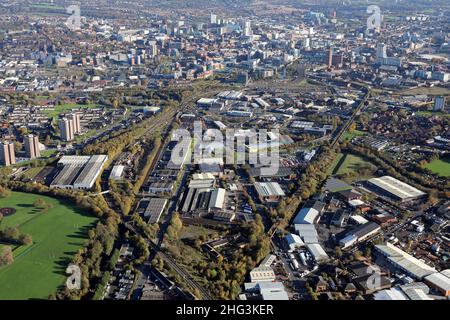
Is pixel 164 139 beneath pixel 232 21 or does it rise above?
beneath

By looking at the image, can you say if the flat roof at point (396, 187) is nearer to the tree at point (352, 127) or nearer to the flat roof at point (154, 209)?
the tree at point (352, 127)

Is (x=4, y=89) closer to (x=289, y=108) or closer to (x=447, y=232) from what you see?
(x=289, y=108)

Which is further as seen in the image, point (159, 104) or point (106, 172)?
point (159, 104)

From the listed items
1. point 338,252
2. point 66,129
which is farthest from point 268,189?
point 66,129

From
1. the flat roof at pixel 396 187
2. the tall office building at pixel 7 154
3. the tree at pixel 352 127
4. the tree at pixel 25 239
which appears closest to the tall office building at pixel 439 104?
the tree at pixel 352 127

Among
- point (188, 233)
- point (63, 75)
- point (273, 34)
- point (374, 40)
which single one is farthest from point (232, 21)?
point (188, 233)

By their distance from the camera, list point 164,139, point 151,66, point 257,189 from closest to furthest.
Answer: point 257,189
point 164,139
point 151,66

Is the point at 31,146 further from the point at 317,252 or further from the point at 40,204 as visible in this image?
the point at 317,252
